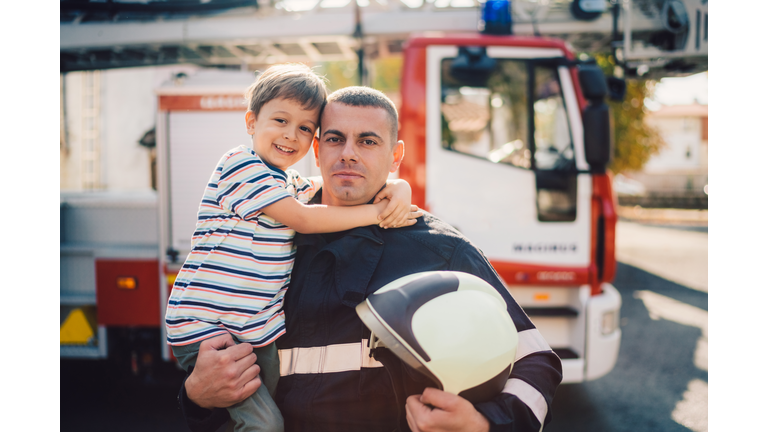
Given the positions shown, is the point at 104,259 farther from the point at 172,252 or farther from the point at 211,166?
the point at 211,166

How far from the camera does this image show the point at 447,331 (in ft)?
3.68

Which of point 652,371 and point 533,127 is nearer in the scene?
point 533,127

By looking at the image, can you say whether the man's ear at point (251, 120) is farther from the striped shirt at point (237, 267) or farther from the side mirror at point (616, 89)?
the side mirror at point (616, 89)

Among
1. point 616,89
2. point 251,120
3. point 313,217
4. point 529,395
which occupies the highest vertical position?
point 616,89

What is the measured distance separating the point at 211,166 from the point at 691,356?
5199 millimetres

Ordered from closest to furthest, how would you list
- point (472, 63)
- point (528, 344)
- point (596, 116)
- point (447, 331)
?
1. point (447, 331)
2. point (528, 344)
3. point (596, 116)
4. point (472, 63)

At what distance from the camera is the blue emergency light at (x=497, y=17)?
11.2 feet

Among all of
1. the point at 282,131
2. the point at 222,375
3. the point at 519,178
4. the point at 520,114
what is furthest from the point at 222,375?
the point at 520,114

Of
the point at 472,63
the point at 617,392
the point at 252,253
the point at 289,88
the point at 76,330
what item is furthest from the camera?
the point at 617,392

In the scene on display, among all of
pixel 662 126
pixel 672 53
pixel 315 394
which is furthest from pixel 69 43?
pixel 662 126

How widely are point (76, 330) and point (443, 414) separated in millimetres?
3532

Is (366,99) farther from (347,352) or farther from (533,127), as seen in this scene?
(533,127)

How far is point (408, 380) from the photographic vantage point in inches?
55.4

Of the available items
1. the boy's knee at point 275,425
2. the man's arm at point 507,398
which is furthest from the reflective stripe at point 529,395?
the boy's knee at point 275,425
